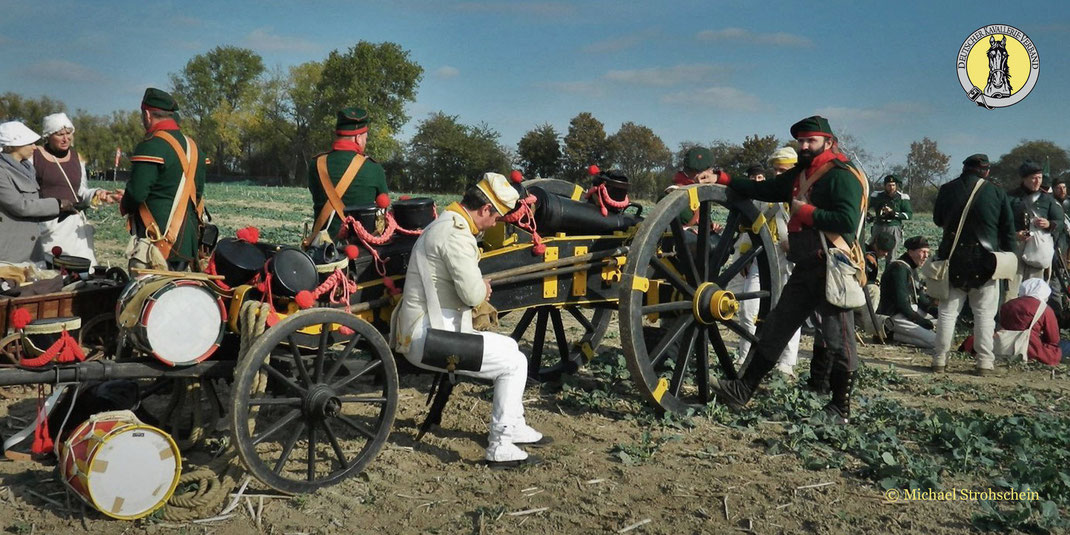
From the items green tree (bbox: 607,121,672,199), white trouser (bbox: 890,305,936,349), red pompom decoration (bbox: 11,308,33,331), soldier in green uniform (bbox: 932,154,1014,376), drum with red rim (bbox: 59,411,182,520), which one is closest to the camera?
drum with red rim (bbox: 59,411,182,520)

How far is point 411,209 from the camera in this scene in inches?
202

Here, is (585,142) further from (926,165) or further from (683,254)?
(683,254)

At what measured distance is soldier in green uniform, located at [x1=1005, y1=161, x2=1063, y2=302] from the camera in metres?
8.94

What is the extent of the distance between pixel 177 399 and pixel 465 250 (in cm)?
198

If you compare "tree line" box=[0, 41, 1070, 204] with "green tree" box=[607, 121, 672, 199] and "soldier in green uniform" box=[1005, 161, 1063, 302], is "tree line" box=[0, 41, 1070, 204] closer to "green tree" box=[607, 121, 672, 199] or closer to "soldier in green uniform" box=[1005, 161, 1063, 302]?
"green tree" box=[607, 121, 672, 199]

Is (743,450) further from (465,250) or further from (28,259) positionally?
(28,259)

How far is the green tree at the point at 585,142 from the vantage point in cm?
4959

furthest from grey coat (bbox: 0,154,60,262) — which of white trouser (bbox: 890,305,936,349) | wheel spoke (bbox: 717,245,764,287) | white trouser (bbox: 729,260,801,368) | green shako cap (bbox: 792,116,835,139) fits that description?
white trouser (bbox: 890,305,936,349)

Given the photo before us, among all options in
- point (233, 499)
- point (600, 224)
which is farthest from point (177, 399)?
point (600, 224)

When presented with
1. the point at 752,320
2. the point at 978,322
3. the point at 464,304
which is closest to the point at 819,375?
the point at 752,320

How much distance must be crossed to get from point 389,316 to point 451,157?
60.0 meters

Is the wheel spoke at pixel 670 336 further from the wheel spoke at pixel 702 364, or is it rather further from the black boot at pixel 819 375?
the black boot at pixel 819 375

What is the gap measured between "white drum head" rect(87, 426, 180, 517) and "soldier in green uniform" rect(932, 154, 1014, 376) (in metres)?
6.47

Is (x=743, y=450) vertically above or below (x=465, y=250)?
below
